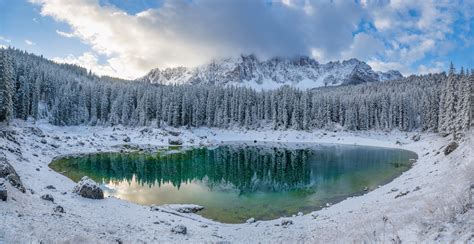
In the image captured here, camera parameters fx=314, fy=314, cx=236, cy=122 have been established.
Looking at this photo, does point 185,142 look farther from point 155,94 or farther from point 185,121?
point 155,94

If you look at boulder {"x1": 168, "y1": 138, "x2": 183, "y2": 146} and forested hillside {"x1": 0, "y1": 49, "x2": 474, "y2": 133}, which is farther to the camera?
forested hillside {"x1": 0, "y1": 49, "x2": 474, "y2": 133}

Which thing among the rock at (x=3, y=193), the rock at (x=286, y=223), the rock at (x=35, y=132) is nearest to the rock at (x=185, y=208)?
the rock at (x=286, y=223)

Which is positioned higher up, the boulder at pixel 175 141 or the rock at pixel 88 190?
the boulder at pixel 175 141

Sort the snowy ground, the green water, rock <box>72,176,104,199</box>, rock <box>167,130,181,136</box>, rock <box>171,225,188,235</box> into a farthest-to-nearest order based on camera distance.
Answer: rock <box>167,130,181,136</box> < the green water < rock <box>72,176,104,199</box> < rock <box>171,225,188,235</box> < the snowy ground

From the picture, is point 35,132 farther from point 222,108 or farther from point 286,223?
point 222,108

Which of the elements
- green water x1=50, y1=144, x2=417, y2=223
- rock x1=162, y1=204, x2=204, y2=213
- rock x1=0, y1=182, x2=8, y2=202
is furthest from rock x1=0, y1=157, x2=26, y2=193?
green water x1=50, y1=144, x2=417, y2=223

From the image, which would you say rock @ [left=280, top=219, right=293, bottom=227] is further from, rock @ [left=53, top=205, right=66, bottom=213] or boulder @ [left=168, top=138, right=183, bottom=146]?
boulder @ [left=168, top=138, right=183, bottom=146]

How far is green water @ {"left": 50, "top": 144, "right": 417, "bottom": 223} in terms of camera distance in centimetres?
3160

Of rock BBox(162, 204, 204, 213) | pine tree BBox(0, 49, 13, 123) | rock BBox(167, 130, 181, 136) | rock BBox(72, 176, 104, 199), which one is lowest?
rock BBox(162, 204, 204, 213)

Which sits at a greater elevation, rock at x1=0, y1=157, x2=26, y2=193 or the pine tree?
the pine tree

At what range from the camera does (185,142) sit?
96.9m

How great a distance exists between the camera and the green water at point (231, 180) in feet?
104

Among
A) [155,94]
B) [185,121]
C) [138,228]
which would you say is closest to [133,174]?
[138,228]

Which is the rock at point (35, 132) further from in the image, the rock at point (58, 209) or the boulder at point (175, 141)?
the rock at point (58, 209)
